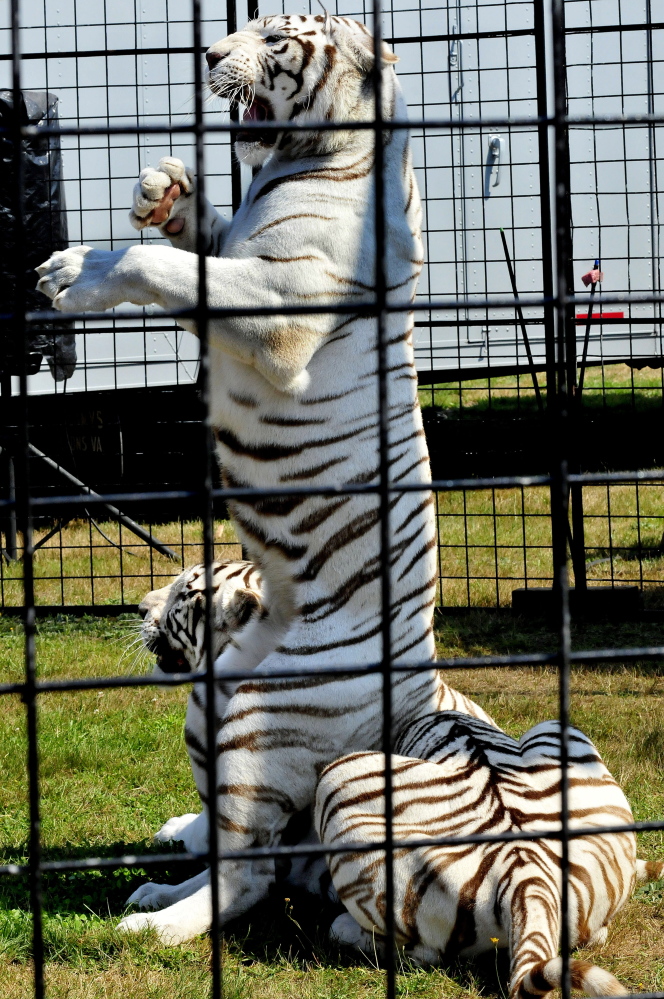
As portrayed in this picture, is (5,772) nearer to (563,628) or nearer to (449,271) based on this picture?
(563,628)

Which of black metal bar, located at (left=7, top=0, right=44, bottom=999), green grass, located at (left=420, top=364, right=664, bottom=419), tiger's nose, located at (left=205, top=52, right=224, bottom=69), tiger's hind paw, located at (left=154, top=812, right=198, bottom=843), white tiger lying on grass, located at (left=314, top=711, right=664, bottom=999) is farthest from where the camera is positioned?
green grass, located at (left=420, top=364, right=664, bottom=419)

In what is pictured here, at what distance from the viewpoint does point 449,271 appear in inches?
404

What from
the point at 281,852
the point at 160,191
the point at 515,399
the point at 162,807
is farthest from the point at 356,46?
the point at 515,399

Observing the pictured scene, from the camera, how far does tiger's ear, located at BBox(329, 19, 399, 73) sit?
3.33 metres

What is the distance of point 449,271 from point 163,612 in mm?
6878

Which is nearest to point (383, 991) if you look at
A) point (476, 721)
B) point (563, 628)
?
point (476, 721)

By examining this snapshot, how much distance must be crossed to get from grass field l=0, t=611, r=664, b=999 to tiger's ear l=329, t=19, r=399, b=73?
2434 millimetres

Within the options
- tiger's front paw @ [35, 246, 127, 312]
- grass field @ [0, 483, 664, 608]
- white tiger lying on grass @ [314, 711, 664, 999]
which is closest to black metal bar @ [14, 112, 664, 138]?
tiger's front paw @ [35, 246, 127, 312]

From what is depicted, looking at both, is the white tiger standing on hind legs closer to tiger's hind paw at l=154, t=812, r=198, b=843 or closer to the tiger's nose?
the tiger's nose

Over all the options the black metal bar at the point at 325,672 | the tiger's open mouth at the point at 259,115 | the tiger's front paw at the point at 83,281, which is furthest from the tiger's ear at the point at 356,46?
the black metal bar at the point at 325,672

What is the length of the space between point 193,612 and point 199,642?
4.2 inches

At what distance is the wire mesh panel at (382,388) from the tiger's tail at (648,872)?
1.55ft

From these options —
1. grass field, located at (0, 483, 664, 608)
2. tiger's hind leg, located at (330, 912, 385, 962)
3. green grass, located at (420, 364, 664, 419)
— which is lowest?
tiger's hind leg, located at (330, 912, 385, 962)

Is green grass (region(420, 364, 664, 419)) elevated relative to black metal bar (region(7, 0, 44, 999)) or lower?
elevated
